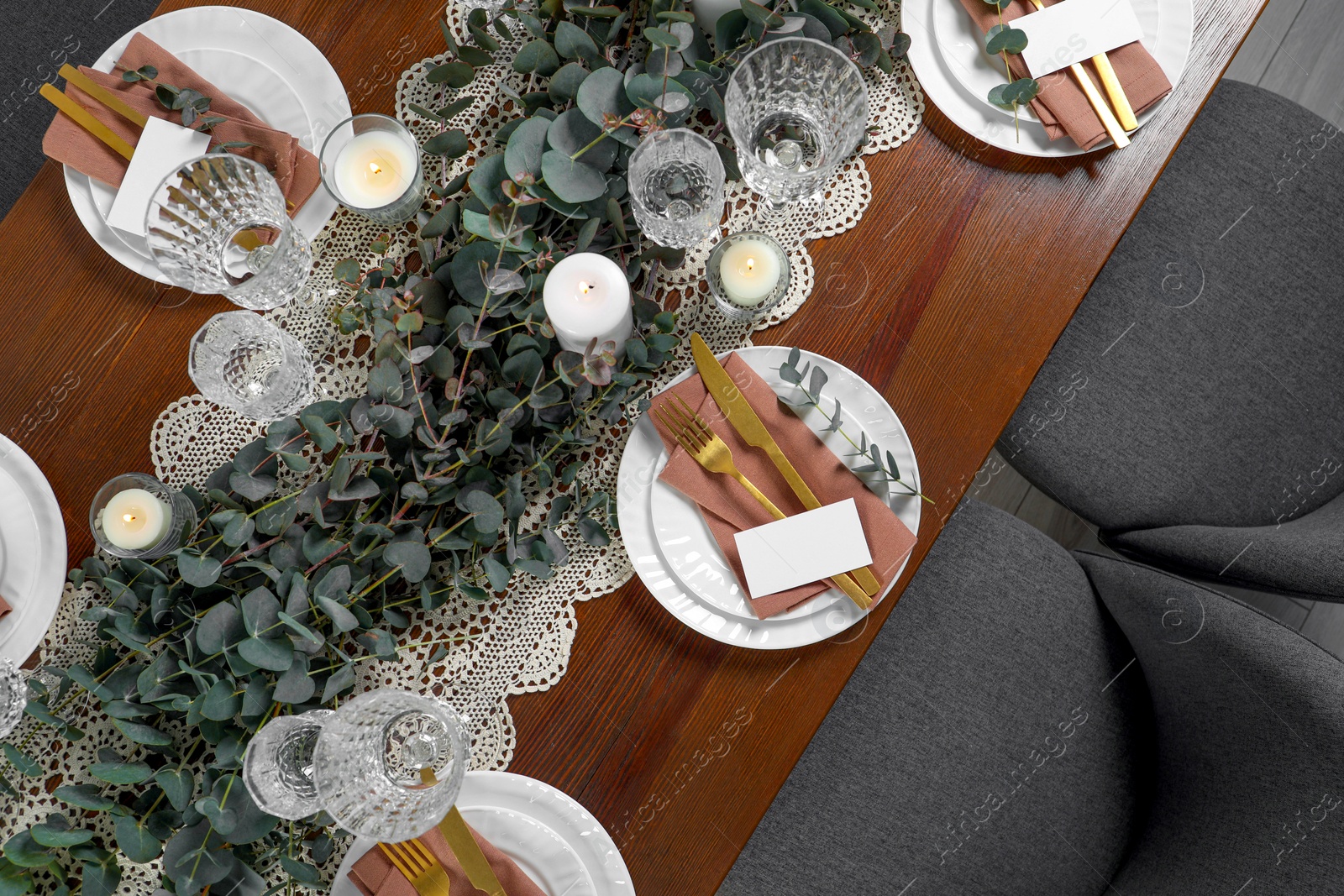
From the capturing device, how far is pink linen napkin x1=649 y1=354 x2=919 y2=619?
0.88 metres

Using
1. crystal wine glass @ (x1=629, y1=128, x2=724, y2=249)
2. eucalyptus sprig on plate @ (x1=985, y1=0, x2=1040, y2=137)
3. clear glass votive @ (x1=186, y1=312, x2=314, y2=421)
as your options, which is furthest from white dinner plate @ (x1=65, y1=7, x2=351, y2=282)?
eucalyptus sprig on plate @ (x1=985, y1=0, x2=1040, y2=137)

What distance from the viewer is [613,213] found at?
84 cm

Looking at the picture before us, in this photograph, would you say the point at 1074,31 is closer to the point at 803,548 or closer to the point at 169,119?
the point at 803,548

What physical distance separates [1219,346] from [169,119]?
1434mm

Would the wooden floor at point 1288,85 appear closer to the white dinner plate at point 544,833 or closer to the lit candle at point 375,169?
the white dinner plate at point 544,833

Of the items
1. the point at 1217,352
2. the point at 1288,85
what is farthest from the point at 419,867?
the point at 1288,85

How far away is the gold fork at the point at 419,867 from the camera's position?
0.86 meters

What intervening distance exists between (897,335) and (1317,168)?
822mm

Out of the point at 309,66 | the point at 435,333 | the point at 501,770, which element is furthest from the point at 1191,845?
the point at 309,66

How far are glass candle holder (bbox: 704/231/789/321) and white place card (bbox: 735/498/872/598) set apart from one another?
0.24m

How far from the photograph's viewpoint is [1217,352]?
1254 mm

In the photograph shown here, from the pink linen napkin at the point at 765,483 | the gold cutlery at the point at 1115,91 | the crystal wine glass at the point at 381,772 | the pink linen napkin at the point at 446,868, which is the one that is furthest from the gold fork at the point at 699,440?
the gold cutlery at the point at 1115,91

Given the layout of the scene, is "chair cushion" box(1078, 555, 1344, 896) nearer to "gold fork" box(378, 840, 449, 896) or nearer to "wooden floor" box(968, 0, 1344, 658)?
"wooden floor" box(968, 0, 1344, 658)

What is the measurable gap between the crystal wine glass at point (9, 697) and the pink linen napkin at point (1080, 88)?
1.24 metres
